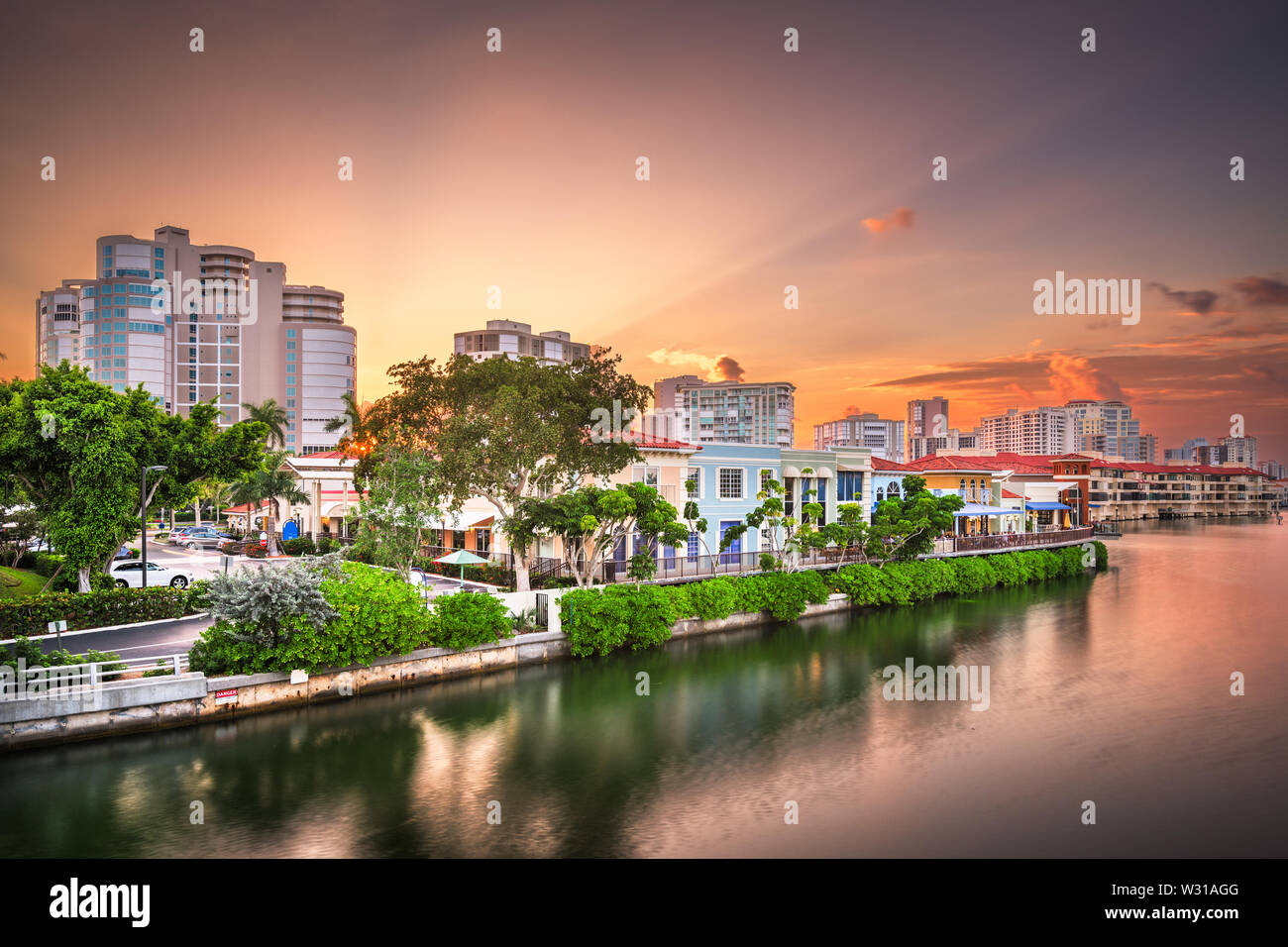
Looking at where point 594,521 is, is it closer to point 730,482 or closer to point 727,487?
point 727,487

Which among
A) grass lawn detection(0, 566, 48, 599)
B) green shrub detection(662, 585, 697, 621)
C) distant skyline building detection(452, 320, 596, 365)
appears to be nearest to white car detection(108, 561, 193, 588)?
grass lawn detection(0, 566, 48, 599)

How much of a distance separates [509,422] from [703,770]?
1353 cm

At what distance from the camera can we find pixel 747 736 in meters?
19.7

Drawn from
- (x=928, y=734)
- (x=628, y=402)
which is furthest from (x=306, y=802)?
(x=628, y=402)

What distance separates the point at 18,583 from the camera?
26.5m

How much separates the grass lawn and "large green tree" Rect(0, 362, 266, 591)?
199cm

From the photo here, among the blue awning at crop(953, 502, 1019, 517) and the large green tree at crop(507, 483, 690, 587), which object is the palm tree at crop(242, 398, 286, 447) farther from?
the blue awning at crop(953, 502, 1019, 517)


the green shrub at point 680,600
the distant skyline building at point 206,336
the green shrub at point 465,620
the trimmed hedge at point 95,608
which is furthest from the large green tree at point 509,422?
the distant skyline building at point 206,336

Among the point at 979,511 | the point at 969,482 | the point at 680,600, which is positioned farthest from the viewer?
the point at 969,482

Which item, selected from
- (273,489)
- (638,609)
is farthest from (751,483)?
(273,489)

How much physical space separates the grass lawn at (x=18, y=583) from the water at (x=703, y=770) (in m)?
11.8

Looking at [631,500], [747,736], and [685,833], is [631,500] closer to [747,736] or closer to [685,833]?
[747,736]

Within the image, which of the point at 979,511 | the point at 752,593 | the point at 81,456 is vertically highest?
the point at 81,456
